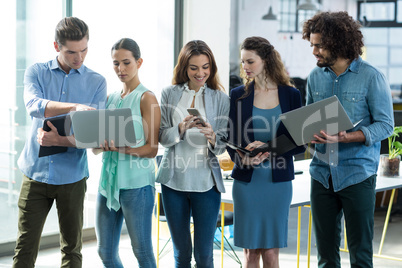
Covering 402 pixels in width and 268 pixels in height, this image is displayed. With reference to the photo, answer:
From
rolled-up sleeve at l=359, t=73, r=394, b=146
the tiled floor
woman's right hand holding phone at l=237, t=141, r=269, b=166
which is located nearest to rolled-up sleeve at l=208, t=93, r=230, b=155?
woman's right hand holding phone at l=237, t=141, r=269, b=166

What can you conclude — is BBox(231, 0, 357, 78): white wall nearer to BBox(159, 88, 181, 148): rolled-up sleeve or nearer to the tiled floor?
the tiled floor

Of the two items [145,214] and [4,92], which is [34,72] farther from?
[4,92]

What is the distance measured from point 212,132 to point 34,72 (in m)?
0.92

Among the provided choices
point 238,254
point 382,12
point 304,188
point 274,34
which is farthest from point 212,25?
point 382,12

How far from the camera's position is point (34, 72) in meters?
2.70

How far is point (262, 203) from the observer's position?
282cm

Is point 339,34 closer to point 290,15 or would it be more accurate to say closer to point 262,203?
point 262,203

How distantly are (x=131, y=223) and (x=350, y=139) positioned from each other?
1.12m

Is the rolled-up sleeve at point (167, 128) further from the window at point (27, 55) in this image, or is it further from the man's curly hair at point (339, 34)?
the window at point (27, 55)

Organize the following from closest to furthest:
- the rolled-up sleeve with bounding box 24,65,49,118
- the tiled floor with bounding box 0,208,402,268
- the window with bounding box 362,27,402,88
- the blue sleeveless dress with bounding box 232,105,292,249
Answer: the rolled-up sleeve with bounding box 24,65,49,118, the blue sleeveless dress with bounding box 232,105,292,249, the tiled floor with bounding box 0,208,402,268, the window with bounding box 362,27,402,88

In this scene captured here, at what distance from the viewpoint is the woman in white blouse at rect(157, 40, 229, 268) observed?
9.05 ft

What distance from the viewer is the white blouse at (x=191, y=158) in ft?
9.02

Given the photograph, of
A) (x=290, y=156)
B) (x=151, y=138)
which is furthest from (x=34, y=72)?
(x=290, y=156)

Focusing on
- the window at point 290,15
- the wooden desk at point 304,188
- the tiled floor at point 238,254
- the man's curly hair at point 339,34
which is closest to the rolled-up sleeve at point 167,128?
the wooden desk at point 304,188
